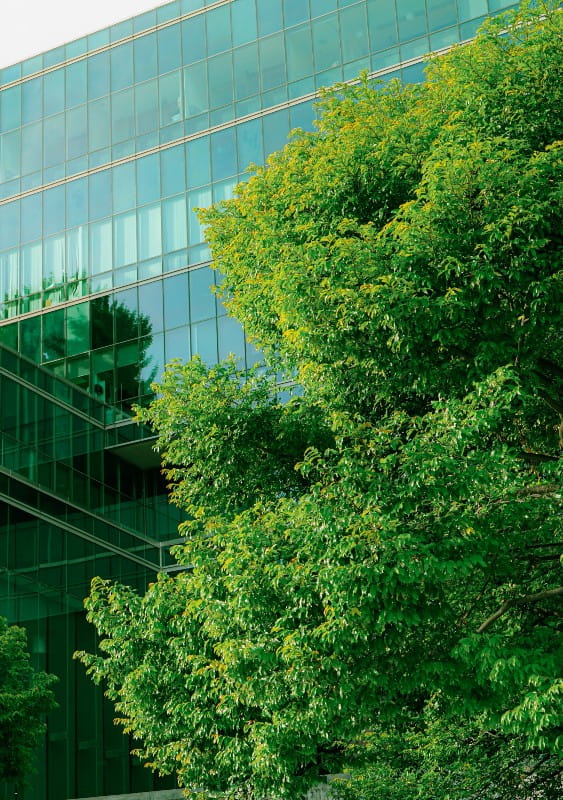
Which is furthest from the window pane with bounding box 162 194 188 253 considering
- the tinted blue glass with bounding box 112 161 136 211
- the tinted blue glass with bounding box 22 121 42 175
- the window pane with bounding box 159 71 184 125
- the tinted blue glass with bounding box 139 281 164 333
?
the tinted blue glass with bounding box 22 121 42 175

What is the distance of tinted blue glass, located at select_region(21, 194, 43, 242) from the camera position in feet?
138

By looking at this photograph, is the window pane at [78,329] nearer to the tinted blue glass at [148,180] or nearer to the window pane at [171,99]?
the tinted blue glass at [148,180]

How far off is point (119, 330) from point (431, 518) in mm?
27295

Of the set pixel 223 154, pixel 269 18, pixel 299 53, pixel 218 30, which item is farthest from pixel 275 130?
pixel 218 30

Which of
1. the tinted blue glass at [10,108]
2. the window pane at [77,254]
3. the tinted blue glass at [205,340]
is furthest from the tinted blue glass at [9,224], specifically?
the tinted blue glass at [205,340]

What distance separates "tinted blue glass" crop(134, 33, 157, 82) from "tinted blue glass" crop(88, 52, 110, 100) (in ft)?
4.16

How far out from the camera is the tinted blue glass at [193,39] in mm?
40812

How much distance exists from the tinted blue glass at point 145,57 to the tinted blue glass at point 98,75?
1.27 m

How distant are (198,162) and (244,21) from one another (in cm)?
541

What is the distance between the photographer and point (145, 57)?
41781 millimetres

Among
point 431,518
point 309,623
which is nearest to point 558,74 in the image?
point 431,518

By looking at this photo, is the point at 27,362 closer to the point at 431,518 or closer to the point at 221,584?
the point at 221,584

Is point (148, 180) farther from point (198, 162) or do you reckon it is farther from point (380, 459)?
point (380, 459)

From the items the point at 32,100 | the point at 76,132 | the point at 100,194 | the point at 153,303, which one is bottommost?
the point at 153,303
